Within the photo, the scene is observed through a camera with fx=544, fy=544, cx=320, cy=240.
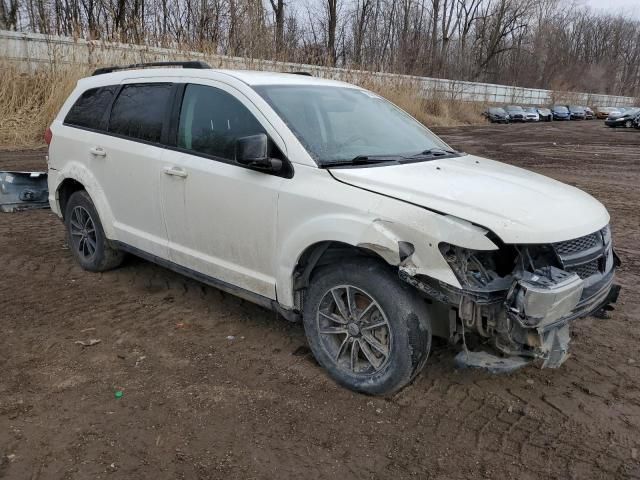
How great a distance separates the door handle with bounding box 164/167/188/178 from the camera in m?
3.94

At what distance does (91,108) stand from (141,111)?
844 mm

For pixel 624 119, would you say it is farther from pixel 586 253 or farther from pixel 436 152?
pixel 586 253

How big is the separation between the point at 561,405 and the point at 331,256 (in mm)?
1614

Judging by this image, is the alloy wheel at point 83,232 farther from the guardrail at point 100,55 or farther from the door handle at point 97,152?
the guardrail at point 100,55

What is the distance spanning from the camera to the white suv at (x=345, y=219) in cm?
282

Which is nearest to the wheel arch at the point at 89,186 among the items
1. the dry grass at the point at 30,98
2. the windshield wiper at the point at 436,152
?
the windshield wiper at the point at 436,152

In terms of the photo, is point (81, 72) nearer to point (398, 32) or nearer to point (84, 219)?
point (84, 219)

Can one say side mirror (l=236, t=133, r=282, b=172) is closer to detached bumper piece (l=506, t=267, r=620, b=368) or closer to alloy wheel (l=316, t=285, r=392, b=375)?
alloy wheel (l=316, t=285, r=392, b=375)

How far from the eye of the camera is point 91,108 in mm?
5000

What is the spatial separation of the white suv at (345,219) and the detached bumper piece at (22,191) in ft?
10.7

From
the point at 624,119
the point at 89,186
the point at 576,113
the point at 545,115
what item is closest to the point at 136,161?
the point at 89,186

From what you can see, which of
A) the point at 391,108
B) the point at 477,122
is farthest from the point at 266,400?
the point at 477,122

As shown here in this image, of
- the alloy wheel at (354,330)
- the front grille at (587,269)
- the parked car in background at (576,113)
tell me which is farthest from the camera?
the parked car in background at (576,113)

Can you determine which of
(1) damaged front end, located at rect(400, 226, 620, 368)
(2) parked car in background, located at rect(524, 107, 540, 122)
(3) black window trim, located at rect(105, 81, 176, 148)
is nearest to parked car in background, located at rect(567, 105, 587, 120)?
(2) parked car in background, located at rect(524, 107, 540, 122)
